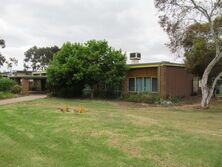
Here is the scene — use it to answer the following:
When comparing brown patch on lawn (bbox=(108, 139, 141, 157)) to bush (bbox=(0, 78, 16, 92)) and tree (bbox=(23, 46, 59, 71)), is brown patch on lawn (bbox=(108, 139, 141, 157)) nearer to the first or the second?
bush (bbox=(0, 78, 16, 92))

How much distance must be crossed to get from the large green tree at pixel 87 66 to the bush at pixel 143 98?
1.89m

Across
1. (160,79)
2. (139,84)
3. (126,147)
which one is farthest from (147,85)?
(126,147)

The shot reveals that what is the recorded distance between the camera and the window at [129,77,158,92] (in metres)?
29.4

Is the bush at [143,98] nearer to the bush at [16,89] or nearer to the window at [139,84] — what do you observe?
the window at [139,84]

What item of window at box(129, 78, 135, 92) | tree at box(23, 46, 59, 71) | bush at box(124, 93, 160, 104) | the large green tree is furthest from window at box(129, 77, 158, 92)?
tree at box(23, 46, 59, 71)

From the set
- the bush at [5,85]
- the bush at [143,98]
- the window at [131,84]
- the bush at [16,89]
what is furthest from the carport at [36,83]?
the bush at [143,98]

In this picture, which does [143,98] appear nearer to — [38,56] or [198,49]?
[198,49]

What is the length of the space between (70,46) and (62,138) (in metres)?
21.3

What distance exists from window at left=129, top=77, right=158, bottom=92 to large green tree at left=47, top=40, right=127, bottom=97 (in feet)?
3.74

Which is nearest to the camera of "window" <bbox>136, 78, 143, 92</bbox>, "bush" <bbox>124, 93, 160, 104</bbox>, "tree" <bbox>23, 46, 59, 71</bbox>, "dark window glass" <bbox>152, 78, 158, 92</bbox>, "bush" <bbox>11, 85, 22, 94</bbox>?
"bush" <bbox>124, 93, 160, 104</bbox>

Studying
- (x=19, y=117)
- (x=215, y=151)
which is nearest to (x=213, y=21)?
(x=19, y=117)

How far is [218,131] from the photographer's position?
1223 cm

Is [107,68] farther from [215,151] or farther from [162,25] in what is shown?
[215,151]

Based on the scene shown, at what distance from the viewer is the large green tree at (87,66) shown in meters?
29.6
